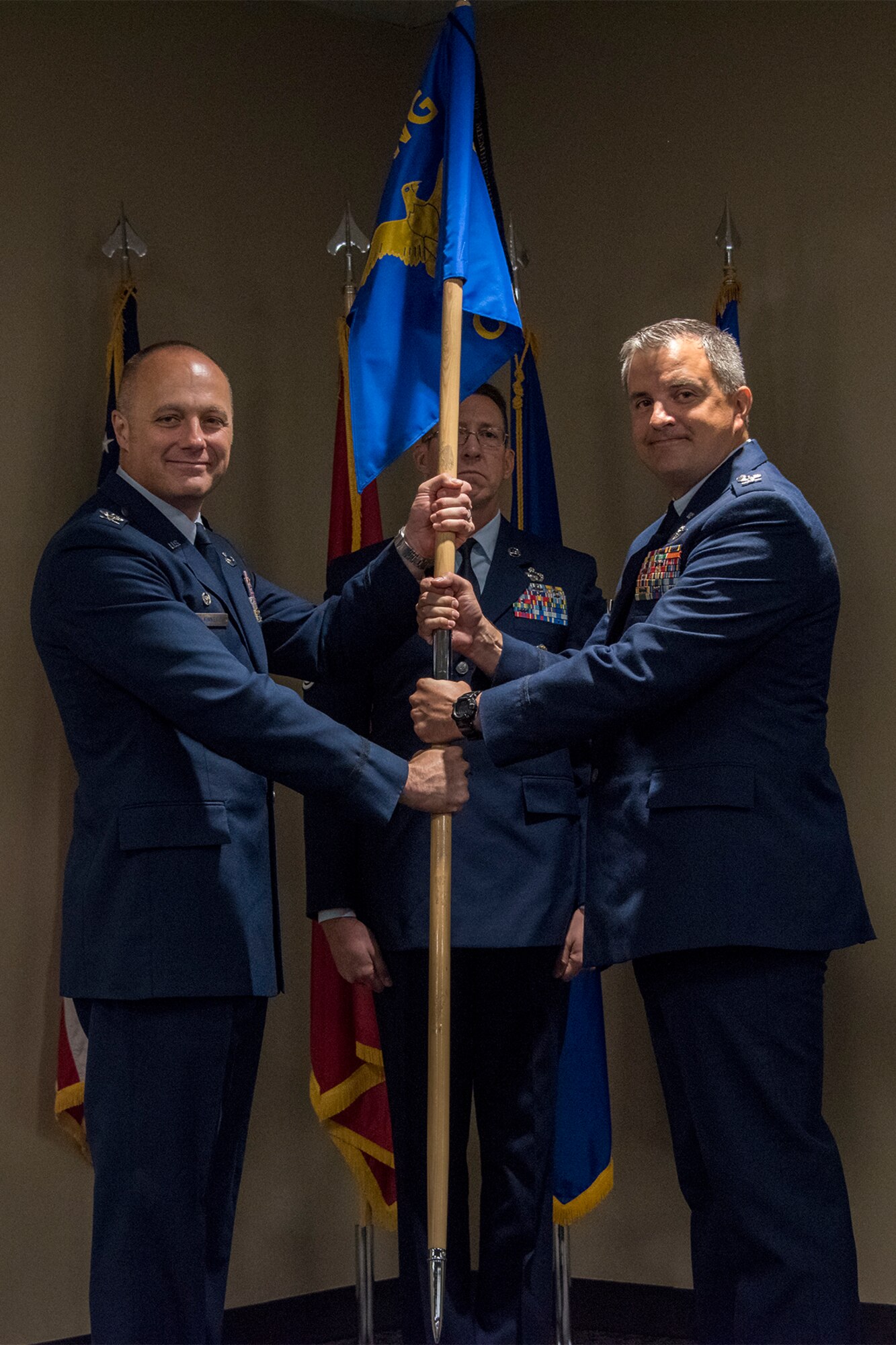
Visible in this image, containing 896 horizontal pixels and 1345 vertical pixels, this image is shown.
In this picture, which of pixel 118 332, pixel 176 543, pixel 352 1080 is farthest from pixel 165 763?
pixel 118 332

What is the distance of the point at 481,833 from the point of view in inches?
104

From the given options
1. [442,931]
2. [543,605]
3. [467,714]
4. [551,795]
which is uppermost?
[543,605]

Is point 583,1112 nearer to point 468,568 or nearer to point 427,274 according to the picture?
point 468,568

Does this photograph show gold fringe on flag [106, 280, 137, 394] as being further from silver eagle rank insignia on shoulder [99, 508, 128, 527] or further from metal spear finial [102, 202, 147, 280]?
silver eagle rank insignia on shoulder [99, 508, 128, 527]

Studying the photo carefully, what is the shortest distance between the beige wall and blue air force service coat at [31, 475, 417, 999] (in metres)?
0.90

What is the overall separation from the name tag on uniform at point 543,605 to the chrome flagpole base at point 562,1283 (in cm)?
136

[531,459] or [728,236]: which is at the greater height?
[728,236]

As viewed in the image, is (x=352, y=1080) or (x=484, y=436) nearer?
(x=484, y=436)

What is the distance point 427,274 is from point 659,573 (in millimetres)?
→ 779

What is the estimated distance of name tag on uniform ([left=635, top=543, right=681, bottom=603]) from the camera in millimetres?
2461

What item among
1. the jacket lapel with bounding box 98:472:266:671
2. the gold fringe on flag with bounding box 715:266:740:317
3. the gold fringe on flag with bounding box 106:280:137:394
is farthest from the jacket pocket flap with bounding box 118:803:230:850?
the gold fringe on flag with bounding box 715:266:740:317

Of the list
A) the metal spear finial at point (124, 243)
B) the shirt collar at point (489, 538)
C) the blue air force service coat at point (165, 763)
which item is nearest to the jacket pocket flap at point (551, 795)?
the blue air force service coat at point (165, 763)

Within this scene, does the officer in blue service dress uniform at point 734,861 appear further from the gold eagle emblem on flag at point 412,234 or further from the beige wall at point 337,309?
the beige wall at point 337,309

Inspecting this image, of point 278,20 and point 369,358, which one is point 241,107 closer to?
point 278,20
